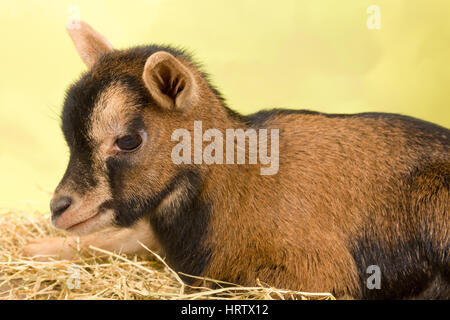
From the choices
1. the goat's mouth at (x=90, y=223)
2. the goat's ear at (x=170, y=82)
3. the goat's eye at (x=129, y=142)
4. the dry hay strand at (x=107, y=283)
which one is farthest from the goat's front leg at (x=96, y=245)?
the goat's ear at (x=170, y=82)

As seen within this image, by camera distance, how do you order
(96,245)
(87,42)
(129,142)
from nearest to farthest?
(129,142)
(87,42)
(96,245)

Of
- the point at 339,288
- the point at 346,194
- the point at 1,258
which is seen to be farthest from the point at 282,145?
the point at 1,258

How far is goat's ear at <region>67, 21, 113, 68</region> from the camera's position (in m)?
3.06

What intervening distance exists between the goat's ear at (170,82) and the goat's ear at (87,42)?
65 centimetres

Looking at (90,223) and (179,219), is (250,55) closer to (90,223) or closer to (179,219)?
(179,219)

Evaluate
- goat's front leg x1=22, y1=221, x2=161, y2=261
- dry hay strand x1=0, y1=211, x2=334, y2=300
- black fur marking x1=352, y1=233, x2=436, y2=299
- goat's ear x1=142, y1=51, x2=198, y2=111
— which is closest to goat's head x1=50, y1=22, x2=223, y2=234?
goat's ear x1=142, y1=51, x2=198, y2=111

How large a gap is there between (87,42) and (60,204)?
0.97 meters

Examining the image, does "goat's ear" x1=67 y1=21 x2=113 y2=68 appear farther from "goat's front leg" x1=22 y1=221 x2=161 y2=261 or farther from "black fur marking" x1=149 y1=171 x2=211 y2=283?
"goat's front leg" x1=22 y1=221 x2=161 y2=261

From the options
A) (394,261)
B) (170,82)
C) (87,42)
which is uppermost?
(87,42)

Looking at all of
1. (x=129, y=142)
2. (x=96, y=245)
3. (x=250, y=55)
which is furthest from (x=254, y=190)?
(x=250, y=55)

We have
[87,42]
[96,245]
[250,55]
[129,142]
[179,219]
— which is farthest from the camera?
Result: [250,55]

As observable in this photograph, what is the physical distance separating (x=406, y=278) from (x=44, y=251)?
216 cm

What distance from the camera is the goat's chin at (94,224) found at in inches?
104

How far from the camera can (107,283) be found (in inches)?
114
